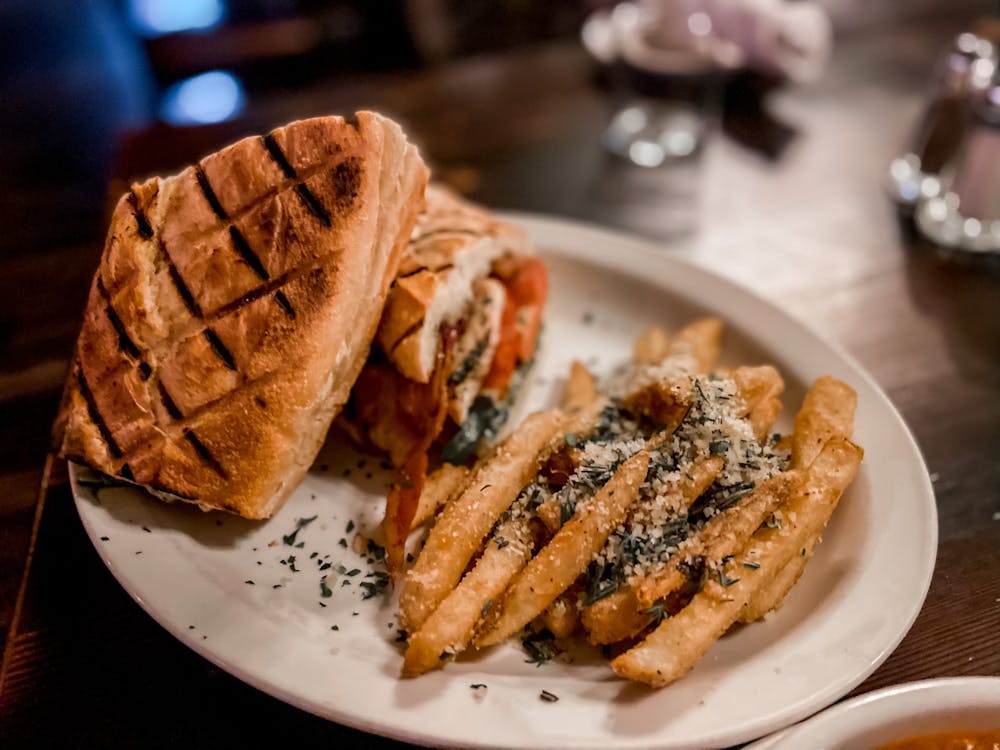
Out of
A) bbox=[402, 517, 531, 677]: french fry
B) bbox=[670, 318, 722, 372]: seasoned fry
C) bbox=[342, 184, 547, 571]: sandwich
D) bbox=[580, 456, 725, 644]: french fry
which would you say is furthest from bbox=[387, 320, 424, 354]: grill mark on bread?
bbox=[580, 456, 725, 644]: french fry

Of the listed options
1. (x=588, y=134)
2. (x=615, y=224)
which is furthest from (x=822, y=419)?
(x=588, y=134)

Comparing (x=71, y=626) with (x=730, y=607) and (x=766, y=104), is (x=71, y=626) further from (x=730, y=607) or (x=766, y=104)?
(x=766, y=104)

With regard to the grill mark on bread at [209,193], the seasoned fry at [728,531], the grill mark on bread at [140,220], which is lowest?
the seasoned fry at [728,531]

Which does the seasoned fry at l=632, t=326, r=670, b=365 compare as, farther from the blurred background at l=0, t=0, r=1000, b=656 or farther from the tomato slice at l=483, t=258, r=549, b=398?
the blurred background at l=0, t=0, r=1000, b=656

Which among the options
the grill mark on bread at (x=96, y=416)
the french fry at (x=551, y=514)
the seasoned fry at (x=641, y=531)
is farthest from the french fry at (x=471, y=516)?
the grill mark on bread at (x=96, y=416)

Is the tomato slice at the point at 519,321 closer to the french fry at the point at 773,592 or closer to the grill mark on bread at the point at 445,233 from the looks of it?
the grill mark on bread at the point at 445,233

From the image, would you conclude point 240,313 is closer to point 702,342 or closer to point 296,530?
point 296,530
